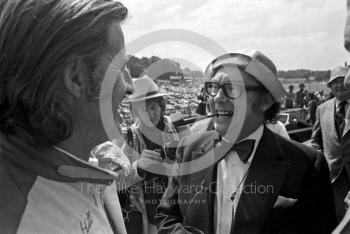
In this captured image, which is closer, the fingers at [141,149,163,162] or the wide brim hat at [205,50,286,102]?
the wide brim hat at [205,50,286,102]

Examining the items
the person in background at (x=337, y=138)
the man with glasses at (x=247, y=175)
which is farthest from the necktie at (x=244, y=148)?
the person in background at (x=337, y=138)

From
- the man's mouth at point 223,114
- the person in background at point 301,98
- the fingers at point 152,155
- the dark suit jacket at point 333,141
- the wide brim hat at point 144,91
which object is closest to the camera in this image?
the man's mouth at point 223,114

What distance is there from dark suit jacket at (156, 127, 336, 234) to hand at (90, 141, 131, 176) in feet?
1.57

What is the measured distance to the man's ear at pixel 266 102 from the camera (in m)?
2.49

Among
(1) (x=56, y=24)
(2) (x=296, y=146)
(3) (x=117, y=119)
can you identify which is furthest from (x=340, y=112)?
(1) (x=56, y=24)

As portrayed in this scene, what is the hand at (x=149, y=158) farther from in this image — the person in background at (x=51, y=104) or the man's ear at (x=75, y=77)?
the man's ear at (x=75, y=77)

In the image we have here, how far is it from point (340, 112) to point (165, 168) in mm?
1995

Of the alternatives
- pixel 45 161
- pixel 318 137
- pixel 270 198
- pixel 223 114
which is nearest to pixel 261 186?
pixel 270 198

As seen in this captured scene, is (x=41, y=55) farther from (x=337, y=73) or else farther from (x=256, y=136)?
(x=337, y=73)

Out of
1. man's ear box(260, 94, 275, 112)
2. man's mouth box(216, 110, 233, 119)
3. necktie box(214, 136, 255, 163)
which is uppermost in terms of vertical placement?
man's ear box(260, 94, 275, 112)

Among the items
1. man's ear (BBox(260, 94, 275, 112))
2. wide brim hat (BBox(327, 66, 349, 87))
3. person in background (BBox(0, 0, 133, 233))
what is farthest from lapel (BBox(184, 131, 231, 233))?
wide brim hat (BBox(327, 66, 349, 87))

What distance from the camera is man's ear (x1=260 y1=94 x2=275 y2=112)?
8.16 feet

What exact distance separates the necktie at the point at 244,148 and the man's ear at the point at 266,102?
1.05 feet

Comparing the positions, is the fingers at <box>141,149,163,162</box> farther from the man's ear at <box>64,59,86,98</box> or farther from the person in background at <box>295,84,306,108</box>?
the person in background at <box>295,84,306,108</box>
